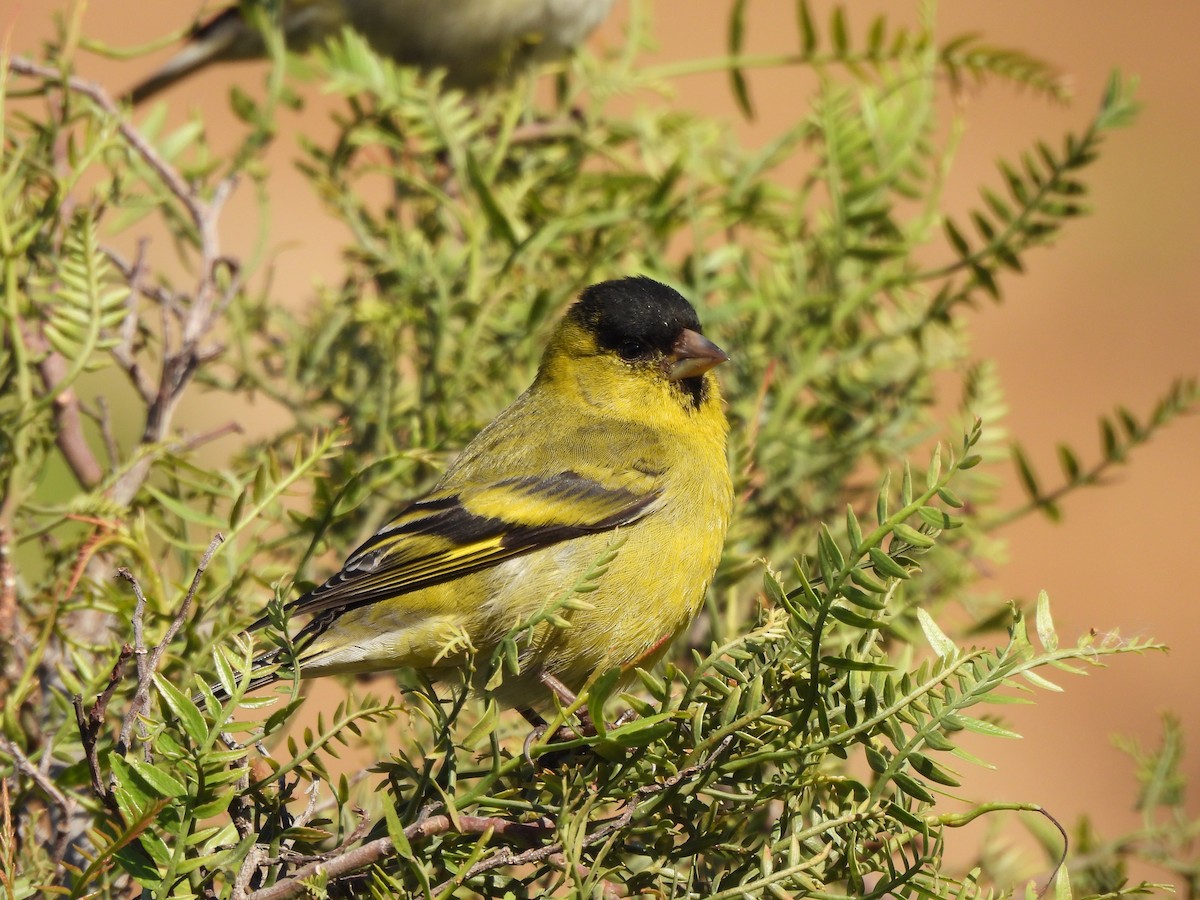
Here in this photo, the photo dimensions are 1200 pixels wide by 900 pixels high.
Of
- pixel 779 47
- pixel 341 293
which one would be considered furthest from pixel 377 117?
pixel 779 47

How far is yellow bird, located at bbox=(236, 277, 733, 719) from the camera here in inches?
76.0

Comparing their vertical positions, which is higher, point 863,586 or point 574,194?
point 574,194

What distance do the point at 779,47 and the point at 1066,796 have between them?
710 cm

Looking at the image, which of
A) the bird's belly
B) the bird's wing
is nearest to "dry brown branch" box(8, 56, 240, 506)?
the bird's wing

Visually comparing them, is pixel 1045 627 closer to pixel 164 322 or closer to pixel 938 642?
pixel 938 642

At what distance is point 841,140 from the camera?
238 cm

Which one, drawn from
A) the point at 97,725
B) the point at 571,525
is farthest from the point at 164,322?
the point at 97,725

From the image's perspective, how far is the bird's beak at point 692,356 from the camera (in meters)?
2.29

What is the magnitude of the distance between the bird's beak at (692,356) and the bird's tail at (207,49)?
216 cm

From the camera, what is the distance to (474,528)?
208 centimetres

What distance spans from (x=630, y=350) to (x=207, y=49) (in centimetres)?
215

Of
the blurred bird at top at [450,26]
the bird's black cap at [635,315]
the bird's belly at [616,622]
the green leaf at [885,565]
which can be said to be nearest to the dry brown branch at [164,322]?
the bird's belly at [616,622]

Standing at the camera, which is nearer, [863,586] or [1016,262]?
[863,586]

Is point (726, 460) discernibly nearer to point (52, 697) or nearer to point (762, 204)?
point (762, 204)
